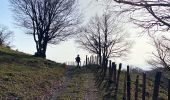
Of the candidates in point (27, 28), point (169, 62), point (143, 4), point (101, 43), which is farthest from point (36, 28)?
point (143, 4)

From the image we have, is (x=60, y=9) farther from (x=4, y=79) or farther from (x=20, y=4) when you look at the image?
(x=4, y=79)

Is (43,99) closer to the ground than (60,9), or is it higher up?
closer to the ground

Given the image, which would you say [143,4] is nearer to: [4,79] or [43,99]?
[43,99]

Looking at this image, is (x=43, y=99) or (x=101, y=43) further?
(x=101, y=43)

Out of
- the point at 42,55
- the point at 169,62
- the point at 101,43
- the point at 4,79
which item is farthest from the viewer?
the point at 101,43

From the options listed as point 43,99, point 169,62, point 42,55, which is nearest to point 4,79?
point 43,99

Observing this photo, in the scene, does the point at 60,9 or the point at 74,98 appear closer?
the point at 74,98

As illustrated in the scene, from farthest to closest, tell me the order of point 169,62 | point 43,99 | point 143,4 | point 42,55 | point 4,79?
point 42,55 < point 169,62 < point 4,79 < point 43,99 < point 143,4

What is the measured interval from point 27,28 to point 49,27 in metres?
3.59

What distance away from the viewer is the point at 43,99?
24094mm

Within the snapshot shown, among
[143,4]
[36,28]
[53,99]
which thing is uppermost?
[36,28]

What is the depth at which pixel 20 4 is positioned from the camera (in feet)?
218

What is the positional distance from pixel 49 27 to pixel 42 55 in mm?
4766

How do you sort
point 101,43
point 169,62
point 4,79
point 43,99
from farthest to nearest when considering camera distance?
point 101,43, point 169,62, point 4,79, point 43,99
